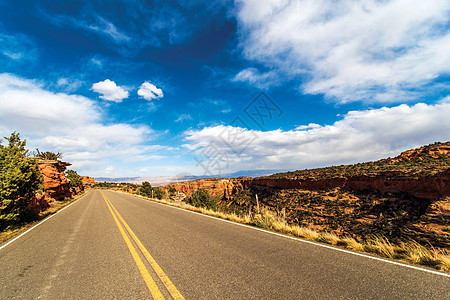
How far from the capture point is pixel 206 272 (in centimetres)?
375

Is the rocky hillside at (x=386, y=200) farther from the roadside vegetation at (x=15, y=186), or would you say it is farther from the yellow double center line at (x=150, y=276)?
the roadside vegetation at (x=15, y=186)

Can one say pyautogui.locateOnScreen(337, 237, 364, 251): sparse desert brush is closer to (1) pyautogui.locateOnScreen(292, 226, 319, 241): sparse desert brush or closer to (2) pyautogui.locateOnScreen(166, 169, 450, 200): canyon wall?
(1) pyautogui.locateOnScreen(292, 226, 319, 241): sparse desert brush

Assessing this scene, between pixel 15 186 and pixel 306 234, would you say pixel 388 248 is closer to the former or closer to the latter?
pixel 306 234

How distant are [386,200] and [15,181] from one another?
28.4 metres

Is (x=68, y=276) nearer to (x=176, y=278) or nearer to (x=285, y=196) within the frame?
(x=176, y=278)

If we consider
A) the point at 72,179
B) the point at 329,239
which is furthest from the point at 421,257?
the point at 72,179

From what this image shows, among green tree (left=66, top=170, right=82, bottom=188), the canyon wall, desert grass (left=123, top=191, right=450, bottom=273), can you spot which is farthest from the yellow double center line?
green tree (left=66, top=170, right=82, bottom=188)

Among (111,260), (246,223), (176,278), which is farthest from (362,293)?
(246,223)

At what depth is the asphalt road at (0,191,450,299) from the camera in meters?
3.03

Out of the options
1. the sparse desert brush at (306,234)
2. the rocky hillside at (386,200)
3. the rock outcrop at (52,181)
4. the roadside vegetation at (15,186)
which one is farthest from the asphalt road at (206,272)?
the rock outcrop at (52,181)

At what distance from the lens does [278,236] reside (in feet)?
21.2

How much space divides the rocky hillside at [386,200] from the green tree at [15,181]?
52.2 ft

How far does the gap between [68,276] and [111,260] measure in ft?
2.79

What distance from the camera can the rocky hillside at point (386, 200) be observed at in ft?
50.0
